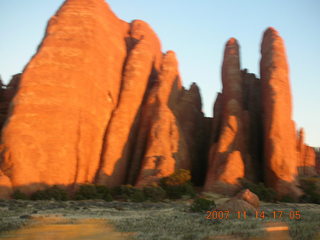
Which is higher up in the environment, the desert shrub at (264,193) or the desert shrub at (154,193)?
the desert shrub at (264,193)

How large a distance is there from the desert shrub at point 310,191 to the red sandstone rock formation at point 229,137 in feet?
15.4

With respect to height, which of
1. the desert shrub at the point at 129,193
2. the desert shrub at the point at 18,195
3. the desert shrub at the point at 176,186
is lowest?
the desert shrub at the point at 18,195

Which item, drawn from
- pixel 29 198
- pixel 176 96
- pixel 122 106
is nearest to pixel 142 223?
pixel 29 198

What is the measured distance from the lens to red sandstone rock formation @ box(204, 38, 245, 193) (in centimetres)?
2694

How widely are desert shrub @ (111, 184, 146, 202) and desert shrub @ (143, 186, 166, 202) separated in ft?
1.09

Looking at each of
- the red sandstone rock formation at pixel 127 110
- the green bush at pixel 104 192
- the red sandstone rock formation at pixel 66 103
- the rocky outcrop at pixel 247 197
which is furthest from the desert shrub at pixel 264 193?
the red sandstone rock formation at pixel 66 103

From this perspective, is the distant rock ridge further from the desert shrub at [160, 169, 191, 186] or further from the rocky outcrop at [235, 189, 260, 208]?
the rocky outcrop at [235, 189, 260, 208]

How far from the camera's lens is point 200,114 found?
37344mm

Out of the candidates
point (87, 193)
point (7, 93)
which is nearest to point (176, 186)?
point (87, 193)

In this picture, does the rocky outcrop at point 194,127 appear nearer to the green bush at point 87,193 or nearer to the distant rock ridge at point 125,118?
the distant rock ridge at point 125,118

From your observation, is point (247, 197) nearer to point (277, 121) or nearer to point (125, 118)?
point (277, 121)

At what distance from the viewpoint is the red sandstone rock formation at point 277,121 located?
27438 millimetres

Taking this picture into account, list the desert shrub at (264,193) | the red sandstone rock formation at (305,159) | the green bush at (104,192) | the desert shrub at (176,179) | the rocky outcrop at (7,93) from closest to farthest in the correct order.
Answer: the green bush at (104,192) < the desert shrub at (264,193) < the desert shrub at (176,179) < the rocky outcrop at (7,93) < the red sandstone rock formation at (305,159)

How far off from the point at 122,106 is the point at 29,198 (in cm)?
1183
